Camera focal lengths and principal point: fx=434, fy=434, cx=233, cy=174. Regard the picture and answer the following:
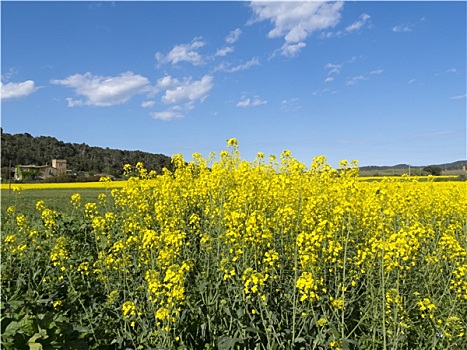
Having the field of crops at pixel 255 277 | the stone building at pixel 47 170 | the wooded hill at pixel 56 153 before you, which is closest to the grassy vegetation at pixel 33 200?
the field of crops at pixel 255 277

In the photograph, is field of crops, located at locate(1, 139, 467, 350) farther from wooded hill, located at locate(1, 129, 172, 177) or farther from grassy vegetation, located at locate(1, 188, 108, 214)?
wooded hill, located at locate(1, 129, 172, 177)

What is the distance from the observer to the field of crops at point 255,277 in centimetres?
312

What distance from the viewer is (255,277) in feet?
9.95

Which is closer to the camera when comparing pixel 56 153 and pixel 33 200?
pixel 33 200

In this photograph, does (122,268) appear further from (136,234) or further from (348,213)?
(348,213)

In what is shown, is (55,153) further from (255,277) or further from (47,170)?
(255,277)

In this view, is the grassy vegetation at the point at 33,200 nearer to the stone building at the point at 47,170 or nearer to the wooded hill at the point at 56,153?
the stone building at the point at 47,170

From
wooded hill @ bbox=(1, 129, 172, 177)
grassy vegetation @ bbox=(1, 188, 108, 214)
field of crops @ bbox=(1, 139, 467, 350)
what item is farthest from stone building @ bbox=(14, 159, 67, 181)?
field of crops @ bbox=(1, 139, 467, 350)

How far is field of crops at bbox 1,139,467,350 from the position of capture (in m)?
3.12

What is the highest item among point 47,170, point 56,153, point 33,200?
point 56,153

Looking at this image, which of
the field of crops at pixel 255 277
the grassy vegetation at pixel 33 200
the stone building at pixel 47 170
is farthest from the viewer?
the stone building at pixel 47 170

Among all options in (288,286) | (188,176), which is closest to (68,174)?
(188,176)

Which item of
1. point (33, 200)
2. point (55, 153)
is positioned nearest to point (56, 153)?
point (55, 153)

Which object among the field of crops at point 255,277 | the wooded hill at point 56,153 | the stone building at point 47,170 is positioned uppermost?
the wooded hill at point 56,153
